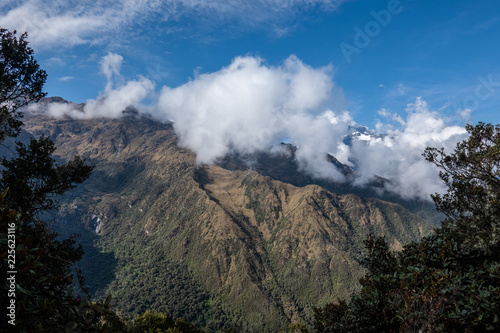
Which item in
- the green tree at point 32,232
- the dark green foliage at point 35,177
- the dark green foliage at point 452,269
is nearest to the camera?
the green tree at point 32,232

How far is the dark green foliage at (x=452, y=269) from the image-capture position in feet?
35.3

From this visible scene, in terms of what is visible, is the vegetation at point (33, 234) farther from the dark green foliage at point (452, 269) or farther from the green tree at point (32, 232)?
the dark green foliage at point (452, 269)

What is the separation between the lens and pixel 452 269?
14.5 metres

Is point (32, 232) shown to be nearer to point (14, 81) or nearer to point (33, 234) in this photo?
point (33, 234)

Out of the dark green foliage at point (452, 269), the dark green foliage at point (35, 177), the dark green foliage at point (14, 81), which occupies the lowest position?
the dark green foliage at point (452, 269)

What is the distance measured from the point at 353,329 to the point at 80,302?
594 inches

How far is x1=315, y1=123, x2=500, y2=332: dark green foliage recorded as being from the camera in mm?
10758

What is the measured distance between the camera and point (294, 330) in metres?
46.9

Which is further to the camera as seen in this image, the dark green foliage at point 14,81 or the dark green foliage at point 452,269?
the dark green foliage at point 14,81

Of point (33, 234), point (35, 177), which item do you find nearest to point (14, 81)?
point (35, 177)

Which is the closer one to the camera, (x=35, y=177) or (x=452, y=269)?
(x=452, y=269)

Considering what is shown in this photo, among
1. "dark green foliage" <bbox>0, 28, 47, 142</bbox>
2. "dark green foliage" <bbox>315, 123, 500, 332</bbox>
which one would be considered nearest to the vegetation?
"dark green foliage" <bbox>0, 28, 47, 142</bbox>

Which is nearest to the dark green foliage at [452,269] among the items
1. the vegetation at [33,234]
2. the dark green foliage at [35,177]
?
the vegetation at [33,234]

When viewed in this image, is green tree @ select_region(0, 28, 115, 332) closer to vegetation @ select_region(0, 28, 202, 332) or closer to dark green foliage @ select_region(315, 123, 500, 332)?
vegetation @ select_region(0, 28, 202, 332)
